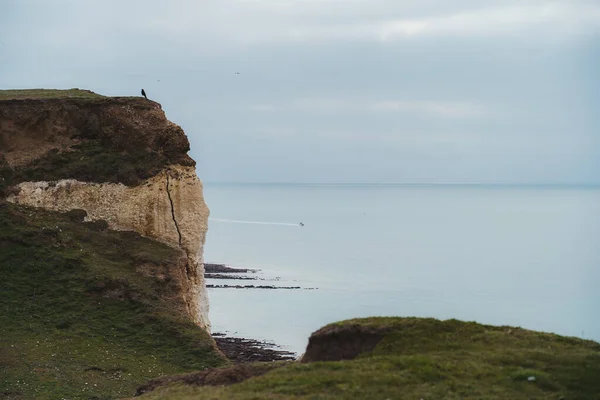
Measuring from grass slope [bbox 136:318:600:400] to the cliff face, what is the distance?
26.3 meters

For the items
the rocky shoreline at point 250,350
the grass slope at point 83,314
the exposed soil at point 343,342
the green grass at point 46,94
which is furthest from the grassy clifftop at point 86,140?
the exposed soil at point 343,342

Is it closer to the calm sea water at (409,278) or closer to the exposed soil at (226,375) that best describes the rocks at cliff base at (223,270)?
the calm sea water at (409,278)

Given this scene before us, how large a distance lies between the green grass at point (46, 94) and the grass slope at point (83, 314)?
8.26 meters

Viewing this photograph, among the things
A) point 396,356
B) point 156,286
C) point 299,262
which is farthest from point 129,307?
point 299,262

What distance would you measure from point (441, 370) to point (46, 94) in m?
40.6

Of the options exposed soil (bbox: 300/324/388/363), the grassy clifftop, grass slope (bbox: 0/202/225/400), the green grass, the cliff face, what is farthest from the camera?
the green grass

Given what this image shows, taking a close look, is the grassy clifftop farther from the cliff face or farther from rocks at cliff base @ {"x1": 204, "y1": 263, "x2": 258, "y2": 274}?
rocks at cliff base @ {"x1": 204, "y1": 263, "x2": 258, "y2": 274}

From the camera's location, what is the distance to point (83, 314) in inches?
1585

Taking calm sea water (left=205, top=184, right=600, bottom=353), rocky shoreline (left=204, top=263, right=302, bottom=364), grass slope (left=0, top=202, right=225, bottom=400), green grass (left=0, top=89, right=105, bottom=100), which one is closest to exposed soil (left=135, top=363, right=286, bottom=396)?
grass slope (left=0, top=202, right=225, bottom=400)

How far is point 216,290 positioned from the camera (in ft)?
299

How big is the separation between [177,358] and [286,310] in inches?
1613

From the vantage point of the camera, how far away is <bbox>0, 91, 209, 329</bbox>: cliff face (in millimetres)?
47531

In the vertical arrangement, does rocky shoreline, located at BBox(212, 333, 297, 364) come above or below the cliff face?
below

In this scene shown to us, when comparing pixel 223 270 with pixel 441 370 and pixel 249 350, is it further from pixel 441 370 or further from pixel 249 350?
pixel 441 370
